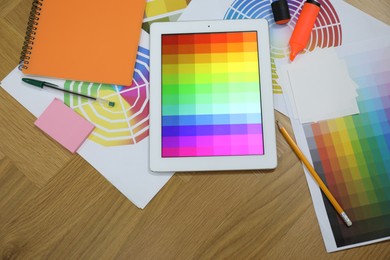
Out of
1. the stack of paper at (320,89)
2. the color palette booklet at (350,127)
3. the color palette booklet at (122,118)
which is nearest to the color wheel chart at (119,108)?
the color palette booklet at (122,118)

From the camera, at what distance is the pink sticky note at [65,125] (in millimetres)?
660

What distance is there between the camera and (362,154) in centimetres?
65

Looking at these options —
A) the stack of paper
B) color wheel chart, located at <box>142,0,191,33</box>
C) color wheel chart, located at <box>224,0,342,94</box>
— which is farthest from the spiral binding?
the stack of paper

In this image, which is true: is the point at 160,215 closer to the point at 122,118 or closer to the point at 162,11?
the point at 122,118

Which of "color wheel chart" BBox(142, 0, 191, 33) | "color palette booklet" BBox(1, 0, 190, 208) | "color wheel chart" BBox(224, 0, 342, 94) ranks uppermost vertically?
"color wheel chart" BBox(142, 0, 191, 33)

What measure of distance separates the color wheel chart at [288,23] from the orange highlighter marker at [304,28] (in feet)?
0.05

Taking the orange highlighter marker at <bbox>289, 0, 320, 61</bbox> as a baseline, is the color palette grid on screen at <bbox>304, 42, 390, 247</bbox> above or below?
below

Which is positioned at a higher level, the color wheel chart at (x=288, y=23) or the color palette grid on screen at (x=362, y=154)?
the color wheel chart at (x=288, y=23)

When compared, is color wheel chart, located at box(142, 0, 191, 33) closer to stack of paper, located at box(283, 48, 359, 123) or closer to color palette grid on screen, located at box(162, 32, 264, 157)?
color palette grid on screen, located at box(162, 32, 264, 157)

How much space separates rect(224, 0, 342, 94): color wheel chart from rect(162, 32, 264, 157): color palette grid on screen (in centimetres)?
5

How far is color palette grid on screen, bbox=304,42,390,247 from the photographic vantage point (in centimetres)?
63

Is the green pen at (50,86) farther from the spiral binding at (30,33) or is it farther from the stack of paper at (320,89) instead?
the stack of paper at (320,89)

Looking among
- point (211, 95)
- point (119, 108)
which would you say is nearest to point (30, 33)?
point (119, 108)

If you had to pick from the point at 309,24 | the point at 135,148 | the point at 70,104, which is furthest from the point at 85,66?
the point at 309,24
